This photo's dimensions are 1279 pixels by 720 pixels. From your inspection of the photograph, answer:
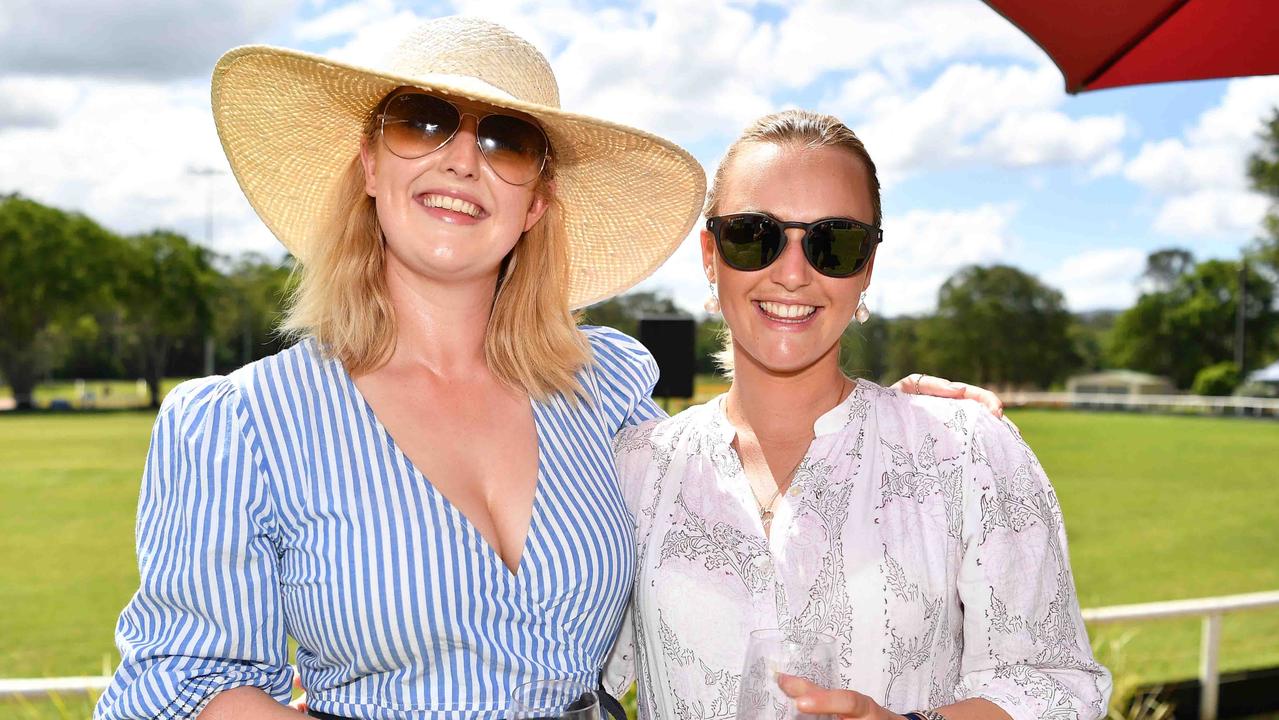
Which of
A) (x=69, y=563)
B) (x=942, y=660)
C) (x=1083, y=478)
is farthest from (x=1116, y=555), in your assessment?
(x=942, y=660)

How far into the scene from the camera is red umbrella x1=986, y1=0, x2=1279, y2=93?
2.69m

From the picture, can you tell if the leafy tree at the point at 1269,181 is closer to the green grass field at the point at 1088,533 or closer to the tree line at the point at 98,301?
the green grass field at the point at 1088,533

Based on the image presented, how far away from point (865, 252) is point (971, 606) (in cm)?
70

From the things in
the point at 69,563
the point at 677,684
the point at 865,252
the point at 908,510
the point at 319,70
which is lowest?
the point at 69,563

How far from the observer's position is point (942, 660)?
6.47 ft

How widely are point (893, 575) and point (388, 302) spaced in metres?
1.13

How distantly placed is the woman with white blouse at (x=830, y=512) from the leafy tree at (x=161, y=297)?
69331 millimetres

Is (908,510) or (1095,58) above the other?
(1095,58)

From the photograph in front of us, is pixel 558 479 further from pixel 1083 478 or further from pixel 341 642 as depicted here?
pixel 1083 478

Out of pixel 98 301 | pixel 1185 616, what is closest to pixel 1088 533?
pixel 1185 616

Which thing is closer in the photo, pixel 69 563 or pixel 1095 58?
pixel 1095 58

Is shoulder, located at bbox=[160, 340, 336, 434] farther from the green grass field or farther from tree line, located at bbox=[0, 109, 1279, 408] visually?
tree line, located at bbox=[0, 109, 1279, 408]

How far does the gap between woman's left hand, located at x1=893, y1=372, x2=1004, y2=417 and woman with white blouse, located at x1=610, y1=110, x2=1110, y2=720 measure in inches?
3.6

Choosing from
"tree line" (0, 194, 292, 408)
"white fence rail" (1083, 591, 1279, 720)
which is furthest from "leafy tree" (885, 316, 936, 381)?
"white fence rail" (1083, 591, 1279, 720)
